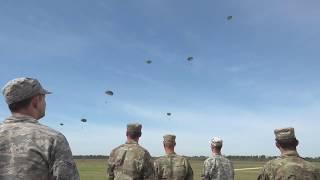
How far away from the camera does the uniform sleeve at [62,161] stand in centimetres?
491

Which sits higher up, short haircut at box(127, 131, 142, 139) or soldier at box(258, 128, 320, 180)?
short haircut at box(127, 131, 142, 139)

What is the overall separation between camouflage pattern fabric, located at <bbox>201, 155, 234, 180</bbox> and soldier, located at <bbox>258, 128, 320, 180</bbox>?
618 cm

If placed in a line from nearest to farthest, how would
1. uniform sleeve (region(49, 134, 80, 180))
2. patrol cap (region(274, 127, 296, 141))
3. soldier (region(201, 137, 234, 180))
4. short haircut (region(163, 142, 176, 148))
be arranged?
uniform sleeve (region(49, 134, 80, 180)), patrol cap (region(274, 127, 296, 141)), short haircut (region(163, 142, 176, 148)), soldier (region(201, 137, 234, 180))

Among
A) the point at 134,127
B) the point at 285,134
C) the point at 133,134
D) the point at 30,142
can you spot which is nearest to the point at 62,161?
the point at 30,142

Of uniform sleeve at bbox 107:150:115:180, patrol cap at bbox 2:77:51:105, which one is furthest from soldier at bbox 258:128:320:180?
patrol cap at bbox 2:77:51:105

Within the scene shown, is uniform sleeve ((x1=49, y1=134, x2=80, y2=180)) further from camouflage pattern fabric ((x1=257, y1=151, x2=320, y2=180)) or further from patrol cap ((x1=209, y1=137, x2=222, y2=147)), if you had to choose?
patrol cap ((x1=209, y1=137, x2=222, y2=147))

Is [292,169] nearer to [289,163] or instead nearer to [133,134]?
[289,163]

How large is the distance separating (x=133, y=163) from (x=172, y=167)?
2615 mm

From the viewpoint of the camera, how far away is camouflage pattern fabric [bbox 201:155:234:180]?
47.0ft

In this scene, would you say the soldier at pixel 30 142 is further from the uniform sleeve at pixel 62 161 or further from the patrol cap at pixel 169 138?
the patrol cap at pixel 169 138

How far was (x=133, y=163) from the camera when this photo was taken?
427 inches

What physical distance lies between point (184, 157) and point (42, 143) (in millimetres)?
8828

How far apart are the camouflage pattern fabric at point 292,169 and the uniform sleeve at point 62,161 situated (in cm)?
423

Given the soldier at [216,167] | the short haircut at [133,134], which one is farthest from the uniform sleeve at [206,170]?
the short haircut at [133,134]
